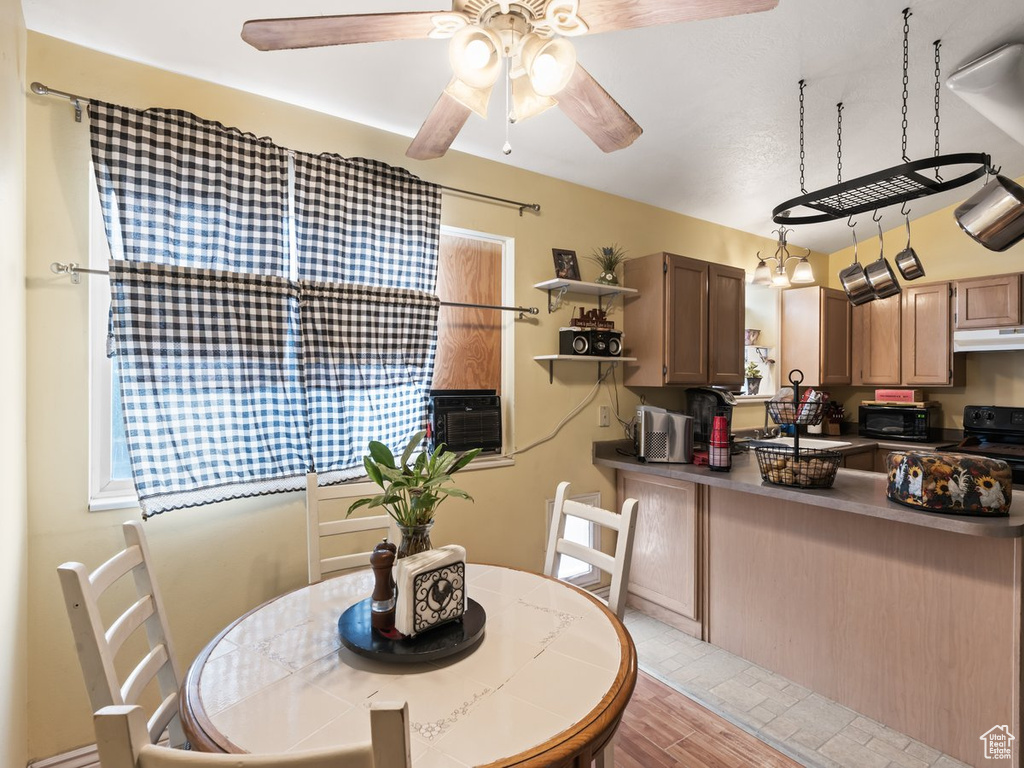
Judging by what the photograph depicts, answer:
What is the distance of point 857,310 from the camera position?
4371 mm

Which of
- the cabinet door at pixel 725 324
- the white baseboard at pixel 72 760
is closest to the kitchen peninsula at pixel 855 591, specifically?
the cabinet door at pixel 725 324

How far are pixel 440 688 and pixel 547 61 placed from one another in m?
1.35

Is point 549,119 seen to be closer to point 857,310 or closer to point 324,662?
point 324,662

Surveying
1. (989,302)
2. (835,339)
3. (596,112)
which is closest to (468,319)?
(596,112)

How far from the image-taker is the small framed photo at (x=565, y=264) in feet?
9.53

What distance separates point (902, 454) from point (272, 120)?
9.14 feet

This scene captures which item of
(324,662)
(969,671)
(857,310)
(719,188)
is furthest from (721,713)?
(857,310)

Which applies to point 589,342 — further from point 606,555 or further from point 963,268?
point 963,268

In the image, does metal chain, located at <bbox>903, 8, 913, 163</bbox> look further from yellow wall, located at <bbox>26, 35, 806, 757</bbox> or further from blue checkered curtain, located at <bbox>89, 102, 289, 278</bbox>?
blue checkered curtain, located at <bbox>89, 102, 289, 278</bbox>

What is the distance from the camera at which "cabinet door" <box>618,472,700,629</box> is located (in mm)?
2729

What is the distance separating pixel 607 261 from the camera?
10.2 feet

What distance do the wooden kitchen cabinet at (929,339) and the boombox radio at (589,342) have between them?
104 inches

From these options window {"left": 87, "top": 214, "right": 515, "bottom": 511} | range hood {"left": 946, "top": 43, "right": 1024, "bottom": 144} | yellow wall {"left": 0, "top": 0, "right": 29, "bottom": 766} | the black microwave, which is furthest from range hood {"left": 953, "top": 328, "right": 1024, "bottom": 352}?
yellow wall {"left": 0, "top": 0, "right": 29, "bottom": 766}

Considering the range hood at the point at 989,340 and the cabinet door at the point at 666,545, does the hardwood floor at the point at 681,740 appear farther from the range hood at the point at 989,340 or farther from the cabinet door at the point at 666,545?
the range hood at the point at 989,340
